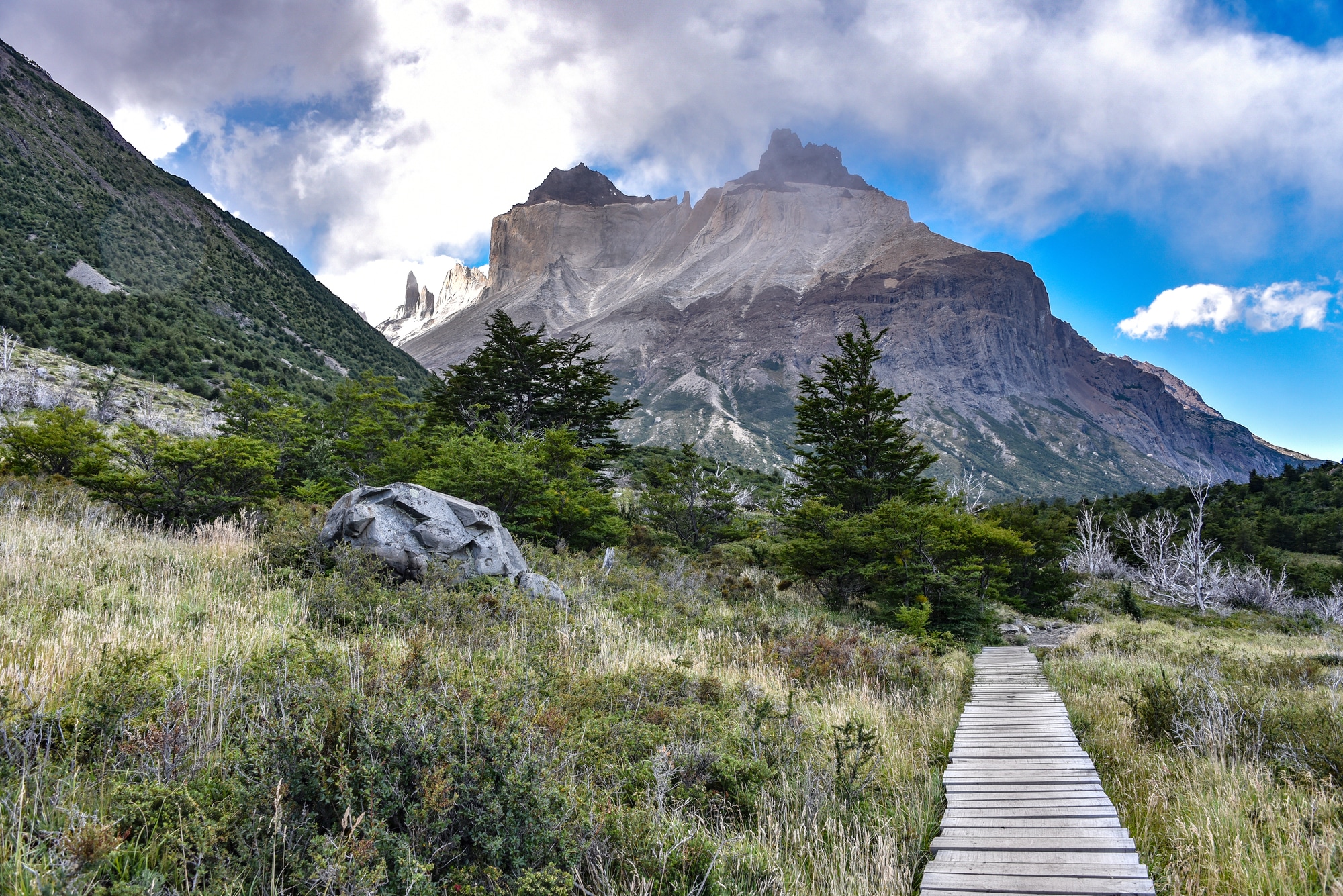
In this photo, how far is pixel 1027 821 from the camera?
12.8 feet

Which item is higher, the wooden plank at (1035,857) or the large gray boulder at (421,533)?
the large gray boulder at (421,533)

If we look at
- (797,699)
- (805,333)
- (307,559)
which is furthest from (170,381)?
(805,333)

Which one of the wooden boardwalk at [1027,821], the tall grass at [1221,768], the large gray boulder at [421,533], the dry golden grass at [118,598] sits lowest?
the wooden boardwalk at [1027,821]

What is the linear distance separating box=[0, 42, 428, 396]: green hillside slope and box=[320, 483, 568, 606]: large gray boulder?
94.6 feet

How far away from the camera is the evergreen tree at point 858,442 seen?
1594 centimetres

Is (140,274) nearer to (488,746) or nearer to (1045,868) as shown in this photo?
(488,746)

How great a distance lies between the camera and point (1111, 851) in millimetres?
3398

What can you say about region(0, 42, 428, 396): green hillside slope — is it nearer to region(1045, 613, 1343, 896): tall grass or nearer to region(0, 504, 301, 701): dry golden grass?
region(0, 504, 301, 701): dry golden grass

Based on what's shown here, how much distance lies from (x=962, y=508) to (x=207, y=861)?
2052 centimetres

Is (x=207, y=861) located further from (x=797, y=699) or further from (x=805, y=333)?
(x=805, y=333)

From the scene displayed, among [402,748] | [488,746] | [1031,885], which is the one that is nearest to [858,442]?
[1031,885]

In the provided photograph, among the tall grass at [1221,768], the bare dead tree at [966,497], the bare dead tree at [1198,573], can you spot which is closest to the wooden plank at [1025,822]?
the tall grass at [1221,768]

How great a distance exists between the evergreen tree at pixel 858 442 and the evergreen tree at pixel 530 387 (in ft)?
23.3

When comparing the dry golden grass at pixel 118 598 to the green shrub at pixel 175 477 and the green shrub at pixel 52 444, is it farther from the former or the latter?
the green shrub at pixel 52 444
